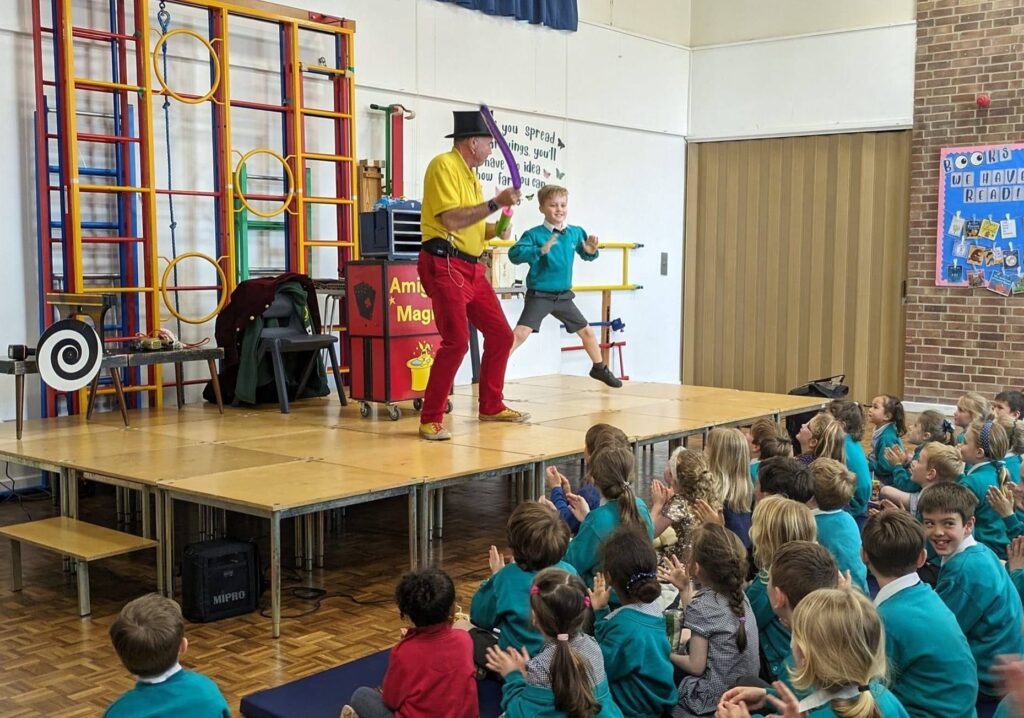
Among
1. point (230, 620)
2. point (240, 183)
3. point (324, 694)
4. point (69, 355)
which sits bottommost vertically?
point (230, 620)

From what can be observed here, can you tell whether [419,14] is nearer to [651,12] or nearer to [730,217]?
[651,12]

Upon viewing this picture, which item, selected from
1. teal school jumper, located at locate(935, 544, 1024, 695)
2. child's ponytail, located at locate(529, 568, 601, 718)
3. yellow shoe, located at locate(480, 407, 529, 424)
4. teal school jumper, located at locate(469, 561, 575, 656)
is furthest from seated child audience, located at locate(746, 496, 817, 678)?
yellow shoe, located at locate(480, 407, 529, 424)

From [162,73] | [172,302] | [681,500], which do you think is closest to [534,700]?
[681,500]

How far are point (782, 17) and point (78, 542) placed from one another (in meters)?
8.63

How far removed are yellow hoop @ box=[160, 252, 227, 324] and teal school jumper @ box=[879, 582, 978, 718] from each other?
5021mm

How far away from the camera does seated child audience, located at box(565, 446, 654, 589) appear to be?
3.59m

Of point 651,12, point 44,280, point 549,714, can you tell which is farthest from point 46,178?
point 651,12

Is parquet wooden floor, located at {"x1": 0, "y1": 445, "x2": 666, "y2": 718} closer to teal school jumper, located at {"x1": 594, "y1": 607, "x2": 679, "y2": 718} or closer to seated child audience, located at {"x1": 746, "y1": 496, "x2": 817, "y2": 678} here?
teal school jumper, located at {"x1": 594, "y1": 607, "x2": 679, "y2": 718}

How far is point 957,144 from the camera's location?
9555 mm

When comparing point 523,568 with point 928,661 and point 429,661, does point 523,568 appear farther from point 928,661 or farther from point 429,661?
point 928,661

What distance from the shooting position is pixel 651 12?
35.3 ft

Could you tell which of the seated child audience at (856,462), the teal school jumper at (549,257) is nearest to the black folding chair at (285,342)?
the teal school jumper at (549,257)

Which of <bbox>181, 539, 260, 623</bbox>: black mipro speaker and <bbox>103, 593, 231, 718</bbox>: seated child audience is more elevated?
<bbox>103, 593, 231, 718</bbox>: seated child audience

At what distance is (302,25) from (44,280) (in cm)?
254
